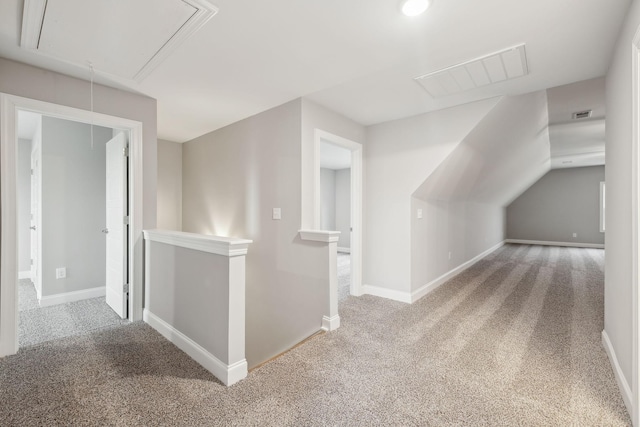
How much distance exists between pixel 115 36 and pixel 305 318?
2.75 m

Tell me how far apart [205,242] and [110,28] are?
1483 millimetres

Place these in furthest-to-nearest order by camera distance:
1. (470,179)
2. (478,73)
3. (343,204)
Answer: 1. (343,204)
2. (470,179)
3. (478,73)

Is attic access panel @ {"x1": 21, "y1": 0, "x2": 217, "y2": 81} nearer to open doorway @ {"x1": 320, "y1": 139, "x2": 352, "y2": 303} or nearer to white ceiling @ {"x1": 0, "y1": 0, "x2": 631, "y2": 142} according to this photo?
white ceiling @ {"x1": 0, "y1": 0, "x2": 631, "y2": 142}

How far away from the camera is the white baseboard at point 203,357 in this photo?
183 cm

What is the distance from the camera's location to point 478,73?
7.89 feet

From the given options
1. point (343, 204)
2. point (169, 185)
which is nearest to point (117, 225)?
point (169, 185)

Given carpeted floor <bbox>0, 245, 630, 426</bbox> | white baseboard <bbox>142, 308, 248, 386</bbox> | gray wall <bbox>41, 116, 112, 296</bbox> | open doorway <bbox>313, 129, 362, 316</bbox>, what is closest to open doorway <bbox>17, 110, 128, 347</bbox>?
gray wall <bbox>41, 116, 112, 296</bbox>

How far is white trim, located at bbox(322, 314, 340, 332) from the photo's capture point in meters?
2.63

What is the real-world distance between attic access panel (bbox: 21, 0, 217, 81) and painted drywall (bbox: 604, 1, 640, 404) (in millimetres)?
2419

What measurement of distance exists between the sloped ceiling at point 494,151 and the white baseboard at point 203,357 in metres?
2.69

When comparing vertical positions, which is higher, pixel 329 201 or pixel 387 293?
pixel 329 201

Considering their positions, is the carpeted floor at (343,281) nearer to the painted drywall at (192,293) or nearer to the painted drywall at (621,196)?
the painted drywall at (192,293)

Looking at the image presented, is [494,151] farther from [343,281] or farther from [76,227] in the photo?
[76,227]

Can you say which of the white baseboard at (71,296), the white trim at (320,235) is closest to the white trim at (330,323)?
the white trim at (320,235)
